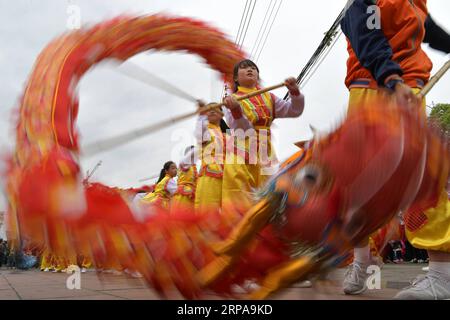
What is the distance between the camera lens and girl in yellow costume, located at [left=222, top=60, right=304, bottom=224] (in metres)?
2.84

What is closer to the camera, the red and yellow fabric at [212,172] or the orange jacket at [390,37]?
the orange jacket at [390,37]

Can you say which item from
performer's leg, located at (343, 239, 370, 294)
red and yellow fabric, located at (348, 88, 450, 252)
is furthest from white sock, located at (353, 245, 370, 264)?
red and yellow fabric, located at (348, 88, 450, 252)

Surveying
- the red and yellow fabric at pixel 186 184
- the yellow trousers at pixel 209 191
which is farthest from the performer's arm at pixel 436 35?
the red and yellow fabric at pixel 186 184

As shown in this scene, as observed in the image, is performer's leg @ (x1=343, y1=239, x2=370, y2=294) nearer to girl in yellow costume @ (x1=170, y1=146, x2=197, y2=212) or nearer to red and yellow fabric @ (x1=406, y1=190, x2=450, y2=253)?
red and yellow fabric @ (x1=406, y1=190, x2=450, y2=253)

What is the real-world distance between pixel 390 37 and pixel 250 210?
1254 mm

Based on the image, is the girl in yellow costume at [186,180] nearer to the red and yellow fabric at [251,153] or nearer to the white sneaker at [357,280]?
the red and yellow fabric at [251,153]

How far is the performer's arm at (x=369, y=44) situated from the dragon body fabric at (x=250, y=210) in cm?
50

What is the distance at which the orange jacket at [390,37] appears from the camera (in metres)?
2.06

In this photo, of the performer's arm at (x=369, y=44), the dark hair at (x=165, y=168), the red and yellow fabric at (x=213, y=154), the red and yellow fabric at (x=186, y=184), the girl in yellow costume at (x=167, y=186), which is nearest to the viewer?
the performer's arm at (x=369, y=44)

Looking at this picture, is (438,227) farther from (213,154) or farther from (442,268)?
(213,154)

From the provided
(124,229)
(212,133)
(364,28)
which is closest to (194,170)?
(212,133)

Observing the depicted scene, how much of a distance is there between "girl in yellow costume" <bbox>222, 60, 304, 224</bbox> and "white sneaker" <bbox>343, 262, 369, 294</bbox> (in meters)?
0.72

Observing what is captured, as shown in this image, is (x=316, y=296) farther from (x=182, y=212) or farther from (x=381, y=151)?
(x=182, y=212)
